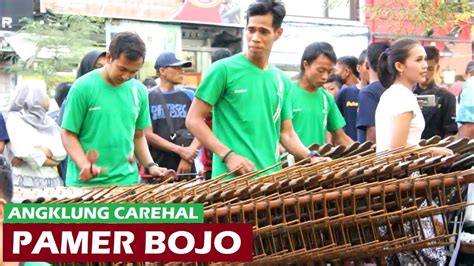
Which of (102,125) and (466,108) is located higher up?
(466,108)

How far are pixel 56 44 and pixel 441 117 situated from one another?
11630 millimetres

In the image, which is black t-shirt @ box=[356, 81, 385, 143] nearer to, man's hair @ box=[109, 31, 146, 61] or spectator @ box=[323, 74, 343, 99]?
man's hair @ box=[109, 31, 146, 61]

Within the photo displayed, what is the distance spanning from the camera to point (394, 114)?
528 cm

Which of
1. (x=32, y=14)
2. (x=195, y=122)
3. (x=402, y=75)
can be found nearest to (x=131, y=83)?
(x=195, y=122)

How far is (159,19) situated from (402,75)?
16.0 metres

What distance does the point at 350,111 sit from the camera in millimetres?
8719

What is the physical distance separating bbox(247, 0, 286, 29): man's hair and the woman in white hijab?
2850mm

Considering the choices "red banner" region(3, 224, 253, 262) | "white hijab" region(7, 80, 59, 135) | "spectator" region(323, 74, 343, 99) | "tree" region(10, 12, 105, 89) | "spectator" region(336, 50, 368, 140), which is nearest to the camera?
"red banner" region(3, 224, 253, 262)

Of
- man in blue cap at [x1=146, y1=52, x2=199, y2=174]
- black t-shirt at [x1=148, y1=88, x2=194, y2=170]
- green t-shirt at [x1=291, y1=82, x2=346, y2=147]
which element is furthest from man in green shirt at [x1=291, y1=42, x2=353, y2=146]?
black t-shirt at [x1=148, y1=88, x2=194, y2=170]

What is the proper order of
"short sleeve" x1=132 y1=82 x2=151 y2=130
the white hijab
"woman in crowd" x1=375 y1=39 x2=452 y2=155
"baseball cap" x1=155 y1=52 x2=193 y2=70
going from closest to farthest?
"woman in crowd" x1=375 y1=39 x2=452 y2=155 < "short sleeve" x1=132 y1=82 x2=151 y2=130 < the white hijab < "baseball cap" x1=155 y1=52 x2=193 y2=70

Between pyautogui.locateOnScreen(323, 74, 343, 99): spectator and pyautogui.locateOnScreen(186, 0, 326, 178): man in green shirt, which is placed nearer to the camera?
pyautogui.locateOnScreen(186, 0, 326, 178): man in green shirt

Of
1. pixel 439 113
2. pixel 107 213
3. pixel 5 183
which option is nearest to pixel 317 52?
pixel 439 113

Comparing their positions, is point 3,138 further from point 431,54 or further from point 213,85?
point 431,54

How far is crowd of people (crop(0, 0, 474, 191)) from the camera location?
5352mm
